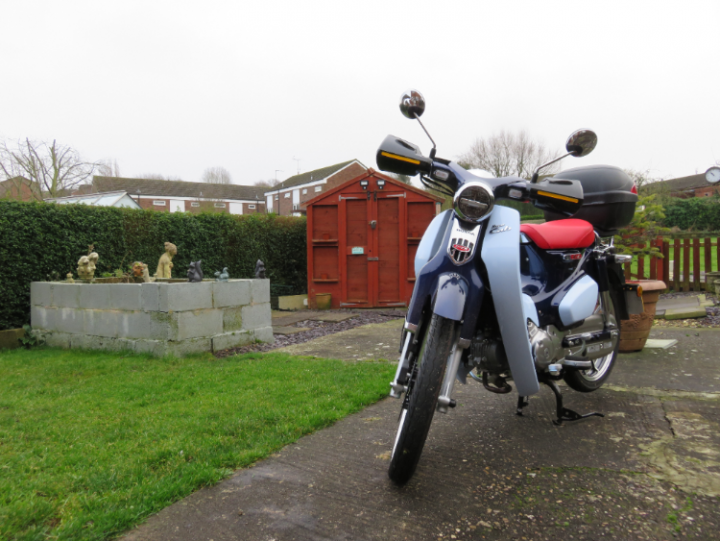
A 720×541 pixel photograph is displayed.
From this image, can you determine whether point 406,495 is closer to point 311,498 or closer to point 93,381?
point 311,498

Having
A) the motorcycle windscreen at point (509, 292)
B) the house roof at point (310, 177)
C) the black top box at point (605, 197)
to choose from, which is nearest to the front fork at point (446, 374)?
the motorcycle windscreen at point (509, 292)

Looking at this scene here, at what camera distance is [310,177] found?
53.8m

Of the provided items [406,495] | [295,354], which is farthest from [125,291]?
[406,495]

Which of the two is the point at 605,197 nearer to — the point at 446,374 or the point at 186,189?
the point at 446,374

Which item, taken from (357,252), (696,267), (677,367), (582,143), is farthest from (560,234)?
(696,267)

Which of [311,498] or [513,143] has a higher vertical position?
[513,143]

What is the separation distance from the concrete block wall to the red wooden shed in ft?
13.7

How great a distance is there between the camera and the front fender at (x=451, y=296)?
2.01 m

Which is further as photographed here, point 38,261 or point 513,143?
point 513,143

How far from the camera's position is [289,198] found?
55344 mm

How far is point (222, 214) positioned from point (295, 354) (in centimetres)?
663

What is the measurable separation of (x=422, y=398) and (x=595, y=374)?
200cm

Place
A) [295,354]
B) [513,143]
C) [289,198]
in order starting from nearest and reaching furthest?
1. [295,354]
2. [513,143]
3. [289,198]

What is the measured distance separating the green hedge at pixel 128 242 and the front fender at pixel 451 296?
7182 mm
